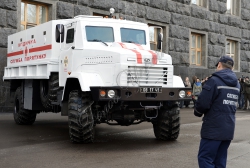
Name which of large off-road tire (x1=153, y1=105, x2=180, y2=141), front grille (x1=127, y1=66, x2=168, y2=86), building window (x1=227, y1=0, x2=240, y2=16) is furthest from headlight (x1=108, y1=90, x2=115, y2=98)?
building window (x1=227, y1=0, x2=240, y2=16)

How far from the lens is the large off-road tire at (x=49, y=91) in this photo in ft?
36.5

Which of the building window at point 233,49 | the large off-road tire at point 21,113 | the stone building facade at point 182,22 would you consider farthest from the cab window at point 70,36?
the building window at point 233,49

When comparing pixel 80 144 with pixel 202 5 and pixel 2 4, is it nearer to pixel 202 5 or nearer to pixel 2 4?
pixel 2 4

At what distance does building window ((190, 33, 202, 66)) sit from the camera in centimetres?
2533

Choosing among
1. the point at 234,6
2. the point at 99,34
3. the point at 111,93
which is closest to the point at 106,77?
the point at 111,93

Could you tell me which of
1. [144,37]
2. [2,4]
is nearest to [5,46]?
[2,4]

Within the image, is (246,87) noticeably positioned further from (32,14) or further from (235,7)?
(32,14)

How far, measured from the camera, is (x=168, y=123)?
9906mm

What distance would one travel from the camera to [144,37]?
1128cm

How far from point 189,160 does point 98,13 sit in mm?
12683

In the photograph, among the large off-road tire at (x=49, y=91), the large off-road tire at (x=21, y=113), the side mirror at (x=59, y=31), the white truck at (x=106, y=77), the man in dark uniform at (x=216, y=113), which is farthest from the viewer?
the large off-road tire at (x=21, y=113)

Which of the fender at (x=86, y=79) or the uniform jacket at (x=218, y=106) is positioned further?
the fender at (x=86, y=79)

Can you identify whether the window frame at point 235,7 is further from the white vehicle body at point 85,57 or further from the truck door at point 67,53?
the truck door at point 67,53

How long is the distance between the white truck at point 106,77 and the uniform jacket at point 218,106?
367 cm
